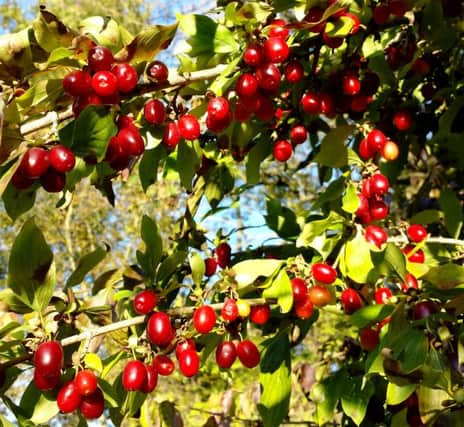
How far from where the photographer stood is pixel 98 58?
4.30ft

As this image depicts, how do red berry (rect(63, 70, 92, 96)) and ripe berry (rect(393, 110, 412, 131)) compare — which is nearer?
red berry (rect(63, 70, 92, 96))

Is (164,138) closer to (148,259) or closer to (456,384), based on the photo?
(148,259)

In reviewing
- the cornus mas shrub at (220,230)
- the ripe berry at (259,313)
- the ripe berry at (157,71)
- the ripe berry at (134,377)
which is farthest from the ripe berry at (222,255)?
the ripe berry at (157,71)

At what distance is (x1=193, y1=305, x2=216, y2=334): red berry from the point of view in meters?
1.49

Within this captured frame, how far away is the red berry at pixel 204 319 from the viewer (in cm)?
149

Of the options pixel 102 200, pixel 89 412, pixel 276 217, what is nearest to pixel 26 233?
pixel 89 412

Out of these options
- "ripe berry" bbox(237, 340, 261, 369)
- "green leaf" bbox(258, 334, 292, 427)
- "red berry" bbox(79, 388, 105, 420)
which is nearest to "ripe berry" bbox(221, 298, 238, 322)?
"ripe berry" bbox(237, 340, 261, 369)

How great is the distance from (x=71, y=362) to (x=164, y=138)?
1.99 feet

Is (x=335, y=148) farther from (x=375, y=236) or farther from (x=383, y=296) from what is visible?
(x=383, y=296)

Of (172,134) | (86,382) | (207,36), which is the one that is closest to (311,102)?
(207,36)

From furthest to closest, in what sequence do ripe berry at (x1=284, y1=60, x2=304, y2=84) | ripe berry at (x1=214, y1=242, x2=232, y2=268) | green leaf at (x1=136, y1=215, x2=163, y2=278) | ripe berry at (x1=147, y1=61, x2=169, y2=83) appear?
1. ripe berry at (x1=214, y1=242, x2=232, y2=268)
2. ripe berry at (x1=284, y1=60, x2=304, y2=84)
3. green leaf at (x1=136, y1=215, x2=163, y2=278)
4. ripe berry at (x1=147, y1=61, x2=169, y2=83)

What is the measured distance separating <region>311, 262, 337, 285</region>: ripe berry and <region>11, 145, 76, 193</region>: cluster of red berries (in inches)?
27.8

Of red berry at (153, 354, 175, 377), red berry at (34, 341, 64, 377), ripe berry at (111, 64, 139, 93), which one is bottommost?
red berry at (153, 354, 175, 377)

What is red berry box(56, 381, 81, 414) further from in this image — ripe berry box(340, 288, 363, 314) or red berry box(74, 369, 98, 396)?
ripe berry box(340, 288, 363, 314)
